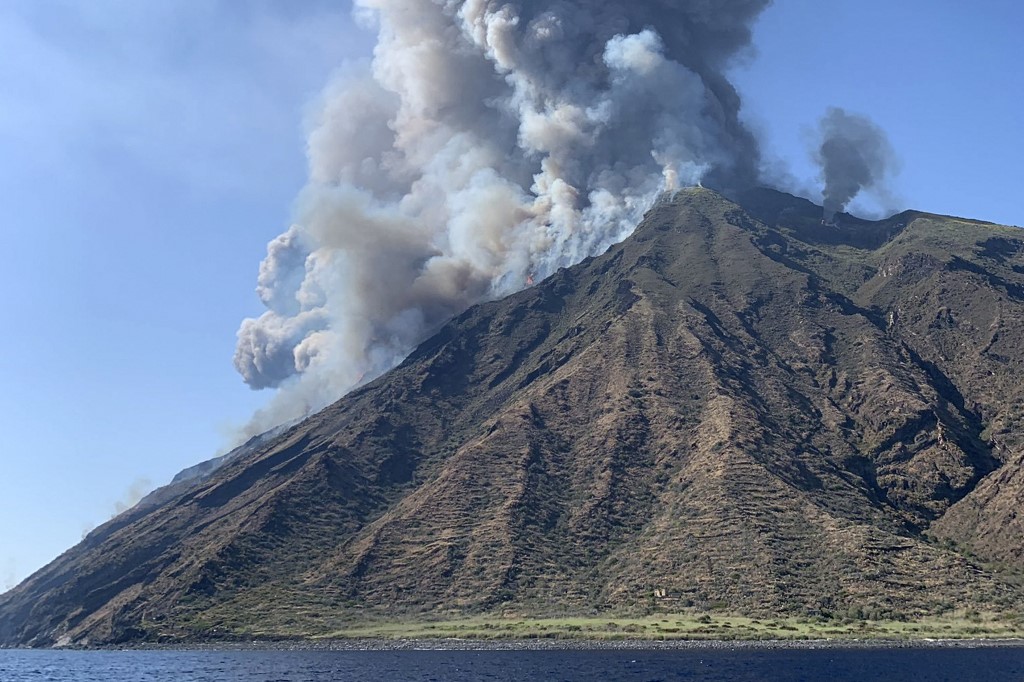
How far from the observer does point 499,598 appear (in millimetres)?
174375

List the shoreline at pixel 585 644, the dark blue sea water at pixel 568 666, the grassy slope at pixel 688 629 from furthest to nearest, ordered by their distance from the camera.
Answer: the grassy slope at pixel 688 629, the shoreline at pixel 585 644, the dark blue sea water at pixel 568 666

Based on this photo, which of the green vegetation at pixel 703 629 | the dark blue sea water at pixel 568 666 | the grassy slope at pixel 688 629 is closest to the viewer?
the dark blue sea water at pixel 568 666

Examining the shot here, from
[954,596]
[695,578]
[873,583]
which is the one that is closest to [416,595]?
[695,578]

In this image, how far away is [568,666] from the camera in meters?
125

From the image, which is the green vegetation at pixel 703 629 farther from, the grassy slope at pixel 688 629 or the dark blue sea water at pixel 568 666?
the dark blue sea water at pixel 568 666

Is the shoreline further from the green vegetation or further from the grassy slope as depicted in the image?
the green vegetation

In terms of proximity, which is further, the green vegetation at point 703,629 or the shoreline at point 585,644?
the green vegetation at point 703,629

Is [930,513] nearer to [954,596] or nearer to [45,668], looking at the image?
[954,596]

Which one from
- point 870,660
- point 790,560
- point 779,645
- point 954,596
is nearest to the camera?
point 870,660

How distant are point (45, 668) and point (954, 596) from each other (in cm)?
14414

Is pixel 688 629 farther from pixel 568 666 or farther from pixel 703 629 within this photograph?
pixel 568 666

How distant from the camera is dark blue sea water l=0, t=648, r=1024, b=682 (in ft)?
366

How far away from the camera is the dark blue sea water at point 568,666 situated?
11156cm

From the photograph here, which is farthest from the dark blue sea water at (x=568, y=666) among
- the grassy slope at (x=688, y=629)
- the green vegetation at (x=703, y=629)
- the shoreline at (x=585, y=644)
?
the green vegetation at (x=703, y=629)
